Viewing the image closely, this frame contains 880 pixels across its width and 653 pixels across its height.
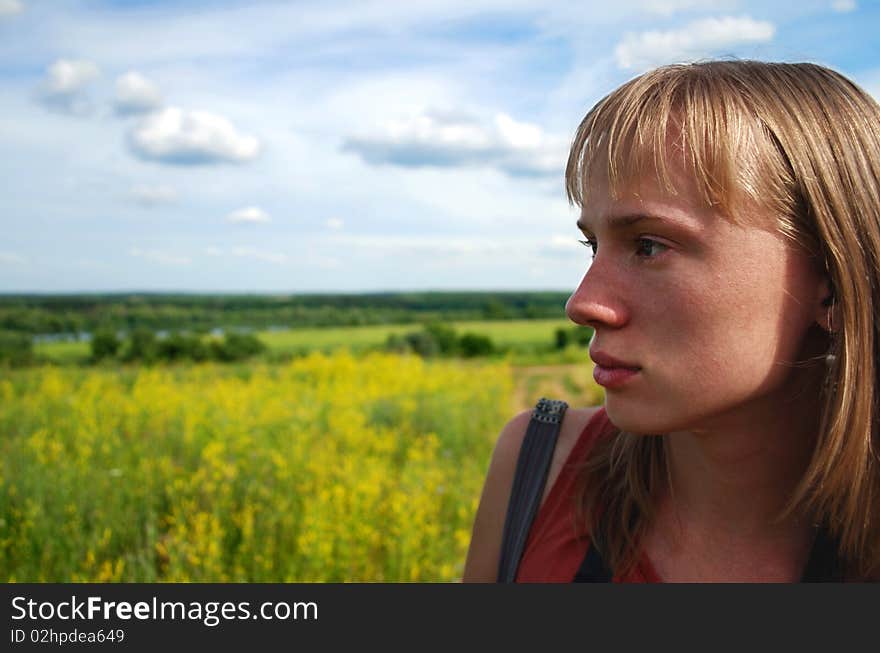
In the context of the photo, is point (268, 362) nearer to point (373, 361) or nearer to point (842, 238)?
point (373, 361)

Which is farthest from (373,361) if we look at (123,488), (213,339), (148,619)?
(148,619)

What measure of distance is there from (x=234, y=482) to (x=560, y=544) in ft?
11.3

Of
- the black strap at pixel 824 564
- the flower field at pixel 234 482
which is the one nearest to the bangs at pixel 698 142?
the black strap at pixel 824 564

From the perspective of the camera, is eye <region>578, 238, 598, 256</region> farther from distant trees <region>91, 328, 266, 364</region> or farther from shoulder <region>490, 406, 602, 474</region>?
distant trees <region>91, 328, 266, 364</region>

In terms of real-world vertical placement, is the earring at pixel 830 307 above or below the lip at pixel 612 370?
above

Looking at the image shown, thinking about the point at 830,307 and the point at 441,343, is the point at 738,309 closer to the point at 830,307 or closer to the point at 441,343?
the point at 830,307

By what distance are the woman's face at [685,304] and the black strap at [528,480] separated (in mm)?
303

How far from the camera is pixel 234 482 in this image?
4410mm

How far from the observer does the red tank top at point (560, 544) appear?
1.34 m

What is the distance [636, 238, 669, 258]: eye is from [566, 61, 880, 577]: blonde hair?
9cm

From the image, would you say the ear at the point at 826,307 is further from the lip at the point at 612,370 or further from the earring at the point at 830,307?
the lip at the point at 612,370

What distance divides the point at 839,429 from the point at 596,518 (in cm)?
46

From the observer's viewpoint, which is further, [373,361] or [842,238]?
[373,361]

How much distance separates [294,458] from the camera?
4.78 metres
